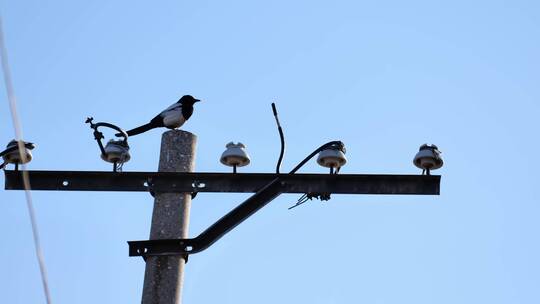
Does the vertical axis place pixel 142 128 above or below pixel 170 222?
above

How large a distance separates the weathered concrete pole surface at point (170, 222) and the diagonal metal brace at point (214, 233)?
54 mm

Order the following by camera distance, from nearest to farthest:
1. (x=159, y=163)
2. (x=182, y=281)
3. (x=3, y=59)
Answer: (x=3, y=59) → (x=182, y=281) → (x=159, y=163)

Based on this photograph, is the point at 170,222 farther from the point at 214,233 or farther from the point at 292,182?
the point at 292,182

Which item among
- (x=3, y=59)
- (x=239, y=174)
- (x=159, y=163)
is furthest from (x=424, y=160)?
(x=3, y=59)

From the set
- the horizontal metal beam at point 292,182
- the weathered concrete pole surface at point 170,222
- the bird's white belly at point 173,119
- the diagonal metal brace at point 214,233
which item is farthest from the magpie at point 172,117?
the diagonal metal brace at point 214,233

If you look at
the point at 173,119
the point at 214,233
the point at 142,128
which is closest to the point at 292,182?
the point at 214,233

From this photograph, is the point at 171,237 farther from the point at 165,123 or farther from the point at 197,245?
the point at 165,123

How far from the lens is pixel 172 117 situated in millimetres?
8625

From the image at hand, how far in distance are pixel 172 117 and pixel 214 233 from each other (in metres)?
1.28

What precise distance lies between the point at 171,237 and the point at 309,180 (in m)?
1.07

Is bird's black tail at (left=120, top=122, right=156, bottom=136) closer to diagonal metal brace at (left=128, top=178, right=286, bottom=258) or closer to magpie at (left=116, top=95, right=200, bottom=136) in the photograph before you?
magpie at (left=116, top=95, right=200, bottom=136)

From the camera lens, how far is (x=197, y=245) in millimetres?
7488

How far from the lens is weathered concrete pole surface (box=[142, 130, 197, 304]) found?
7297mm

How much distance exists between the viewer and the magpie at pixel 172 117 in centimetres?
864
